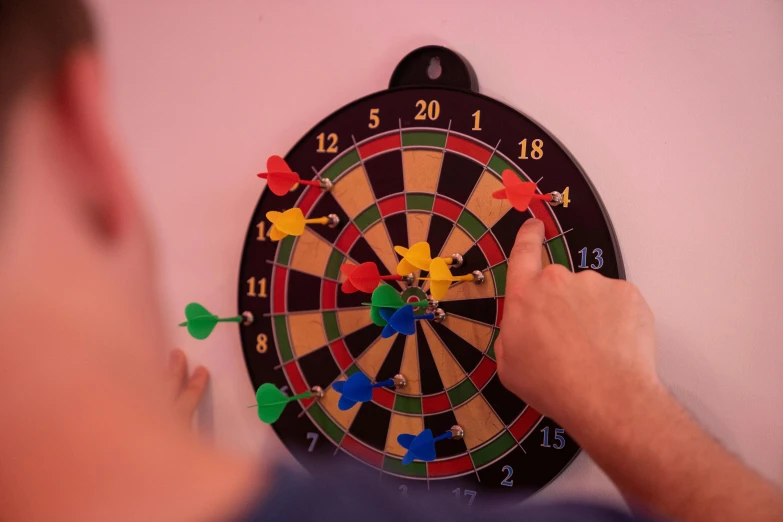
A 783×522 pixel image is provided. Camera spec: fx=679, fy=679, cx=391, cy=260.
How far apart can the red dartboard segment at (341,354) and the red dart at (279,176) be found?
286 millimetres

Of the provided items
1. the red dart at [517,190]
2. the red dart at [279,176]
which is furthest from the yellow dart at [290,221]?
the red dart at [517,190]

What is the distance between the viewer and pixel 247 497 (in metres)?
0.97

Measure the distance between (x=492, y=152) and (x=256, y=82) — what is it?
0.53m

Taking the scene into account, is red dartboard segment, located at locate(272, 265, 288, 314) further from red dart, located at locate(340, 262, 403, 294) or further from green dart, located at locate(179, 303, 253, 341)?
red dart, located at locate(340, 262, 403, 294)

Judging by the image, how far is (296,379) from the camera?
1263 mm

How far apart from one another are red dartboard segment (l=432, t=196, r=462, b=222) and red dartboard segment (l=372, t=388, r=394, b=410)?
32cm

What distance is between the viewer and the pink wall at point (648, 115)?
943mm

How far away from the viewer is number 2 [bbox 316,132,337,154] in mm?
1207

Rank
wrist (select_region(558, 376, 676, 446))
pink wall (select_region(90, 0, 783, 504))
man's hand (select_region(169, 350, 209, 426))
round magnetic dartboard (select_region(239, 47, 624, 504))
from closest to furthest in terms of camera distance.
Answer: wrist (select_region(558, 376, 676, 446)) < pink wall (select_region(90, 0, 783, 504)) < round magnetic dartboard (select_region(239, 47, 624, 504)) < man's hand (select_region(169, 350, 209, 426))

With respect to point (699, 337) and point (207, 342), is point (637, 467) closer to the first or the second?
point (699, 337)

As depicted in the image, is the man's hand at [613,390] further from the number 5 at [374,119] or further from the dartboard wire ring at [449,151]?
the number 5 at [374,119]

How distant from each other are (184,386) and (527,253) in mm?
819

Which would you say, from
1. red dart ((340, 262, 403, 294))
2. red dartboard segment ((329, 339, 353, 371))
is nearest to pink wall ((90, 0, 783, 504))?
red dartboard segment ((329, 339, 353, 371))

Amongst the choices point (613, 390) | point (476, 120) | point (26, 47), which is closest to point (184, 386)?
point (26, 47)
